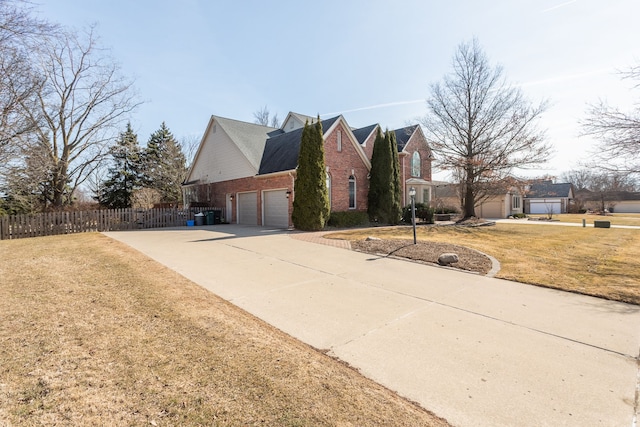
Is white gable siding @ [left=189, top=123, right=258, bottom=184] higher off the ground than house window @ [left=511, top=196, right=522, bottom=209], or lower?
higher

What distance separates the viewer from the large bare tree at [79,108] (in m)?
19.8

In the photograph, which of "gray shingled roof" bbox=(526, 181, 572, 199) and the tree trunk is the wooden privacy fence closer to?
the tree trunk

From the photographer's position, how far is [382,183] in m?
19.0

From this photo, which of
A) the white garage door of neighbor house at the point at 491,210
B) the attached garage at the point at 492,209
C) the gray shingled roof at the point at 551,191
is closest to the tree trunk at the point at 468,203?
the attached garage at the point at 492,209

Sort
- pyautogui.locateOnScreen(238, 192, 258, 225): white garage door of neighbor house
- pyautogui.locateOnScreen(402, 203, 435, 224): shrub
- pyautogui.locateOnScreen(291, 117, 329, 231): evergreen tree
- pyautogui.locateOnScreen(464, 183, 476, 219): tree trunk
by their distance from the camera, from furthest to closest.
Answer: pyautogui.locateOnScreen(464, 183, 476, 219): tree trunk, pyautogui.locateOnScreen(402, 203, 435, 224): shrub, pyautogui.locateOnScreen(238, 192, 258, 225): white garage door of neighbor house, pyautogui.locateOnScreen(291, 117, 329, 231): evergreen tree

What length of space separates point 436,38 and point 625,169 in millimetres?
7646

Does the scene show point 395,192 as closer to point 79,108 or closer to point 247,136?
point 247,136

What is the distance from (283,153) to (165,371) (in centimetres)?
1692

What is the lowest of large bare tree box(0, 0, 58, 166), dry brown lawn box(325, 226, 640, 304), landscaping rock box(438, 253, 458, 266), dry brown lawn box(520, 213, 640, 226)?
dry brown lawn box(520, 213, 640, 226)

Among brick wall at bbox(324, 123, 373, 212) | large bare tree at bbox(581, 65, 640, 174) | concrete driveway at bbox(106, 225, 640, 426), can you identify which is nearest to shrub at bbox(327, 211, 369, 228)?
brick wall at bbox(324, 123, 373, 212)

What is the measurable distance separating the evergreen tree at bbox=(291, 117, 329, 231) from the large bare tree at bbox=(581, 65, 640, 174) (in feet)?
34.4

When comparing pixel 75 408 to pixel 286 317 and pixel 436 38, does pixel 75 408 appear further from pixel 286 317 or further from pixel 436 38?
pixel 436 38

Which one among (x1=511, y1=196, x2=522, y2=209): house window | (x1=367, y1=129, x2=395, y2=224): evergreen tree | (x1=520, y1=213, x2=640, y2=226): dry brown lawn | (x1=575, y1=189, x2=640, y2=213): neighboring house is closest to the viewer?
(x1=367, y1=129, x2=395, y2=224): evergreen tree

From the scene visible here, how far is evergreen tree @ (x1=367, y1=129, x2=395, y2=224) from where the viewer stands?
1894 centimetres
